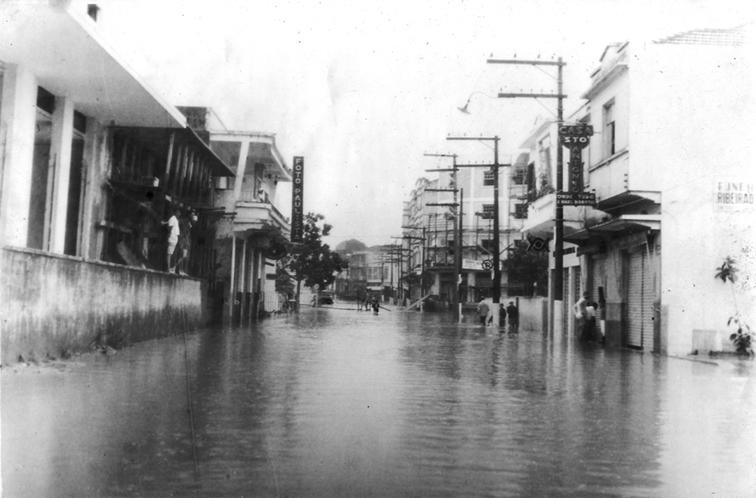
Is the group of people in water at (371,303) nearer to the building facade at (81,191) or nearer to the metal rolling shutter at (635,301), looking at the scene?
the metal rolling shutter at (635,301)

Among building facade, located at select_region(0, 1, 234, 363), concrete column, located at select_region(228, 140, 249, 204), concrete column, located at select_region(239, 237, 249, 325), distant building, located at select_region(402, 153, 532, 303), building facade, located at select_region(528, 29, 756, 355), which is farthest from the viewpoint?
distant building, located at select_region(402, 153, 532, 303)

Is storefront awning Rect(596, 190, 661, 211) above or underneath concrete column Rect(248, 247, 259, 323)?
above

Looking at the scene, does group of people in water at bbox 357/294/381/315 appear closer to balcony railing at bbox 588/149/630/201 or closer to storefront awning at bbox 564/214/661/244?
balcony railing at bbox 588/149/630/201

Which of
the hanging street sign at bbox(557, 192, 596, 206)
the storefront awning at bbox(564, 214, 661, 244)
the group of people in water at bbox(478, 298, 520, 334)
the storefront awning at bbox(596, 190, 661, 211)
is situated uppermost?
the hanging street sign at bbox(557, 192, 596, 206)

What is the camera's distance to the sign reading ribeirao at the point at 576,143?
71.5 ft

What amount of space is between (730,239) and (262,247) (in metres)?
24.4

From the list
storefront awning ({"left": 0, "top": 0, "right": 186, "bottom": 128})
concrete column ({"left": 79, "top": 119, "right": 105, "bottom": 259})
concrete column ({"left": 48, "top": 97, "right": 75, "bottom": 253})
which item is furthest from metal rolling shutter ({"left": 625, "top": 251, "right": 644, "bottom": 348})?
concrete column ({"left": 48, "top": 97, "right": 75, "bottom": 253})

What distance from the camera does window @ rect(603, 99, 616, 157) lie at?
2227 cm

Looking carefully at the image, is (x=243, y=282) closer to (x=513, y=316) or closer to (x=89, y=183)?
(x=513, y=316)

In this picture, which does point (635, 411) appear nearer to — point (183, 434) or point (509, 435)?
point (509, 435)

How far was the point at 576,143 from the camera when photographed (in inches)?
864

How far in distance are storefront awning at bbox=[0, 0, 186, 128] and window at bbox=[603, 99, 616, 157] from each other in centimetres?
1260

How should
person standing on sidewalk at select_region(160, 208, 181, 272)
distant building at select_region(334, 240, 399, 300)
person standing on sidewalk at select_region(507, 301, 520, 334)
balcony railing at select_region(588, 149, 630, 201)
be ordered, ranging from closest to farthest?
person standing on sidewalk at select_region(160, 208, 181, 272) → balcony railing at select_region(588, 149, 630, 201) → person standing on sidewalk at select_region(507, 301, 520, 334) → distant building at select_region(334, 240, 399, 300)

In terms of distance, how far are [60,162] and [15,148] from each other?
2339mm
